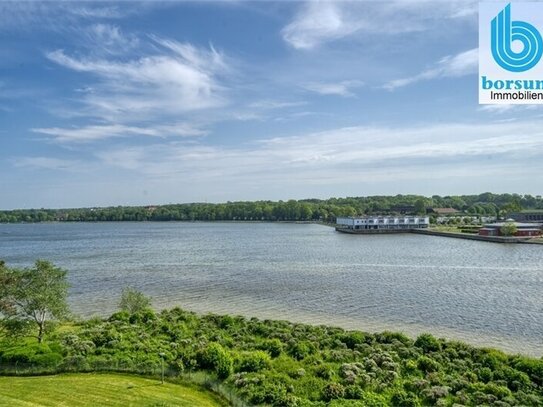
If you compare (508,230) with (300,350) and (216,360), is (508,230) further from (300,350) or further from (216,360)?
(216,360)

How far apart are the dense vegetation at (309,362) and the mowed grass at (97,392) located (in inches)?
44.1

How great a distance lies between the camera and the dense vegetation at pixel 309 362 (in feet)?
53.9

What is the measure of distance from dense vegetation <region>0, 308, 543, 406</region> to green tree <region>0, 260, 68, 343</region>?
104 cm

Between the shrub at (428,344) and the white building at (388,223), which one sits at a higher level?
the white building at (388,223)

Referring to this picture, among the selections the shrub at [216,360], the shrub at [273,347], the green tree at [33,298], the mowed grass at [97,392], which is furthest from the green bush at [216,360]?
the green tree at [33,298]

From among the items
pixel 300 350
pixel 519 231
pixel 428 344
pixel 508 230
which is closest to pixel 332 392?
pixel 300 350

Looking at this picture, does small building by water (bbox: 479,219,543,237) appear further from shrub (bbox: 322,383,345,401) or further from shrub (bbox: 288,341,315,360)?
shrub (bbox: 322,383,345,401)

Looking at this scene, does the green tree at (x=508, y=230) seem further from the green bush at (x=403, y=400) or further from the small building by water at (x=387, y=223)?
the green bush at (x=403, y=400)

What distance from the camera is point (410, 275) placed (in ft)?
160

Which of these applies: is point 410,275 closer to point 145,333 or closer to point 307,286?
point 307,286

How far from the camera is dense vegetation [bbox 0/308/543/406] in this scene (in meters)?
16.4

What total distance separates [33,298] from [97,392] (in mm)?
8992

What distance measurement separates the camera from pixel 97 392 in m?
16.2

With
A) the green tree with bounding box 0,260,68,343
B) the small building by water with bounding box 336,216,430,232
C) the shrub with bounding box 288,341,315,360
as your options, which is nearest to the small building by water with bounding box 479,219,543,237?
the small building by water with bounding box 336,216,430,232
